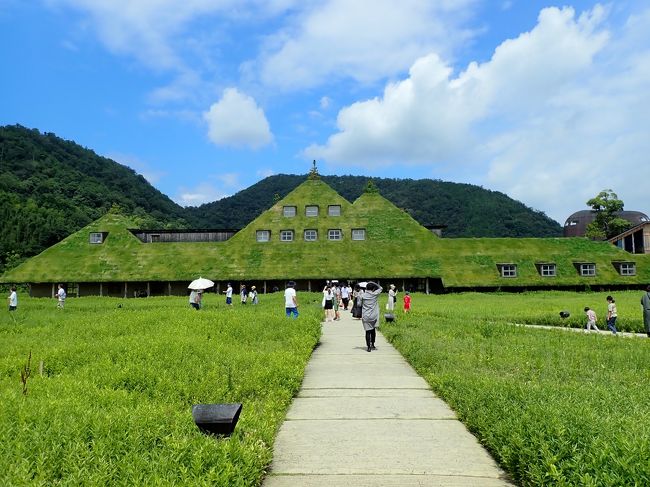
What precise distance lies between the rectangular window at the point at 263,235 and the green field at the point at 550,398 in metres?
39.3

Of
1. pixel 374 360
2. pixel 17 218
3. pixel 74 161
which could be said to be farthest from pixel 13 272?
pixel 74 161

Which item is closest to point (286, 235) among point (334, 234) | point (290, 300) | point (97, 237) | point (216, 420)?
point (334, 234)

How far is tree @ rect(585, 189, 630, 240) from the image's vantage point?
77562 millimetres

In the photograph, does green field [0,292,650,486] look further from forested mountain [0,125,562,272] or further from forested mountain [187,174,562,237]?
forested mountain [187,174,562,237]

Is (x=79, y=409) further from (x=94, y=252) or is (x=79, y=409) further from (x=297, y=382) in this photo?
(x=94, y=252)

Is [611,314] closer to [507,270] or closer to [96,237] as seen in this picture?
[507,270]

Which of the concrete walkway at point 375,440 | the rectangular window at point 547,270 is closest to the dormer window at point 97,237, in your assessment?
the rectangular window at point 547,270

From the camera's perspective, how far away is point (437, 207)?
401 feet

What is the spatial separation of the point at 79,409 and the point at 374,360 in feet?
26.6

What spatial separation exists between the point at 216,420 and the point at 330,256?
149ft

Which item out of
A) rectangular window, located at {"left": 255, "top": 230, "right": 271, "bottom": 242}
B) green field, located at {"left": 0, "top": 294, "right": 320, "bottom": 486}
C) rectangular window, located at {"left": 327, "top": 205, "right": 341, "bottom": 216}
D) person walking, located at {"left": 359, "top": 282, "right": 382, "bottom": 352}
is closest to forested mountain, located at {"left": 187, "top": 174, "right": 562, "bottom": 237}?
rectangular window, located at {"left": 327, "top": 205, "right": 341, "bottom": 216}

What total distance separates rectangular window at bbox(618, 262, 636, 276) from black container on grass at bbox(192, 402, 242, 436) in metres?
52.1

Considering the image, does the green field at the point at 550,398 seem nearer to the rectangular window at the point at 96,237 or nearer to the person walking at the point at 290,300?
the person walking at the point at 290,300

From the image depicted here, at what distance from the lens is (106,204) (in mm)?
97250
